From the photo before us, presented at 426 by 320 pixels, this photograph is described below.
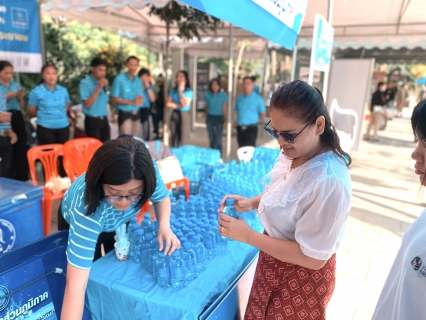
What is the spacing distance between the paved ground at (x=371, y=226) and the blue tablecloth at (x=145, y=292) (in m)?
1.23

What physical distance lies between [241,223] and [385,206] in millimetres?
3885

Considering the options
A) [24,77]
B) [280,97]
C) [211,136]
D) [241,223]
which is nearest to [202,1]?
[280,97]

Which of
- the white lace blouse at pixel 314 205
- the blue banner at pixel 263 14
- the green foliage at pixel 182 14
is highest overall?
the green foliage at pixel 182 14

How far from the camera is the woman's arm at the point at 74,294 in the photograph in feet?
3.63

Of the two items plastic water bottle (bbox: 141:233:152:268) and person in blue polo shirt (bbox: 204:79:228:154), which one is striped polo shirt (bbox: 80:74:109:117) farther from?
plastic water bottle (bbox: 141:233:152:268)

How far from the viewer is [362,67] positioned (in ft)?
19.1

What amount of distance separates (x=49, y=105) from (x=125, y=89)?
1415 mm

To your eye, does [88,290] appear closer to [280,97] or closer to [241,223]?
[241,223]

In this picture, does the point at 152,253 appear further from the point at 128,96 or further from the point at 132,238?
the point at 128,96

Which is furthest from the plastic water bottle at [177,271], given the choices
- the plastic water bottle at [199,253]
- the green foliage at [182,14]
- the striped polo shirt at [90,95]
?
the green foliage at [182,14]

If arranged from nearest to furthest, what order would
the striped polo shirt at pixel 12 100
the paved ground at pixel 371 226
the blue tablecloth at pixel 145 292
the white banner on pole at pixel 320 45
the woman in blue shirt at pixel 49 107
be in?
the blue tablecloth at pixel 145 292
the paved ground at pixel 371 226
the white banner on pole at pixel 320 45
the woman in blue shirt at pixel 49 107
the striped polo shirt at pixel 12 100

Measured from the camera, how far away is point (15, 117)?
4098 millimetres

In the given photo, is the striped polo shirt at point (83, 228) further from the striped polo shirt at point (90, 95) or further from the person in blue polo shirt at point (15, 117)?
the striped polo shirt at point (90, 95)

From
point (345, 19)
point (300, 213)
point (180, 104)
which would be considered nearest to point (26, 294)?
point (300, 213)
